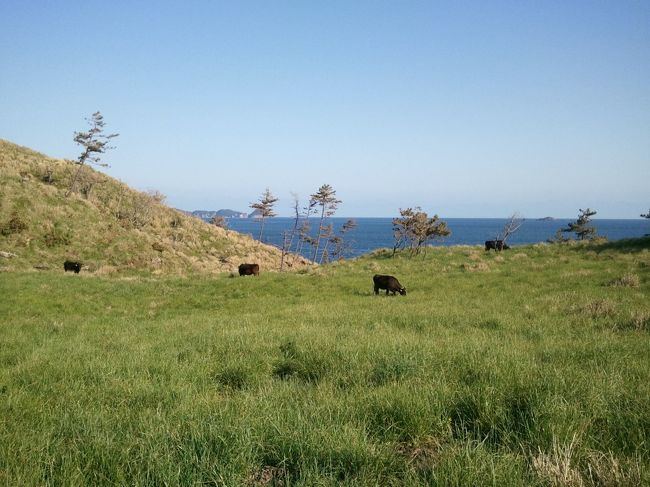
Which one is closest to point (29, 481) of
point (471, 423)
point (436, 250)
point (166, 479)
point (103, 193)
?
point (166, 479)

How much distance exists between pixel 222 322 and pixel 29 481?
10.3 m

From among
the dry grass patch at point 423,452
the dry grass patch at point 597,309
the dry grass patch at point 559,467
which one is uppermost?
the dry grass patch at point 559,467

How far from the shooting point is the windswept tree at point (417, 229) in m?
41.9

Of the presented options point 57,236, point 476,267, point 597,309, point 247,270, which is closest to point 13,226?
point 57,236

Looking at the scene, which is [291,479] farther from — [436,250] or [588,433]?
[436,250]

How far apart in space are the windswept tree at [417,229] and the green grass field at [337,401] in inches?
1137

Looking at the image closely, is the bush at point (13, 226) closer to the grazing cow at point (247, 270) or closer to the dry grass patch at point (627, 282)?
the grazing cow at point (247, 270)

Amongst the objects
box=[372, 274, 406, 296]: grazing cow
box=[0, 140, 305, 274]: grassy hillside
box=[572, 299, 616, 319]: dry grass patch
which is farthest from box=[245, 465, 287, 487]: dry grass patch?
box=[0, 140, 305, 274]: grassy hillside

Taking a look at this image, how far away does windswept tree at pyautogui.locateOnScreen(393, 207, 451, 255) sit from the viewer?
41.9 metres

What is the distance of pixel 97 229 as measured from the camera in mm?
40875

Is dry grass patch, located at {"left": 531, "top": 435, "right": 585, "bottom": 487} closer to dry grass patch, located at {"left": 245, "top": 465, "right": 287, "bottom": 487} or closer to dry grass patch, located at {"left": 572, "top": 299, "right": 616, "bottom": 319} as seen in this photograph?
dry grass patch, located at {"left": 245, "top": 465, "right": 287, "bottom": 487}

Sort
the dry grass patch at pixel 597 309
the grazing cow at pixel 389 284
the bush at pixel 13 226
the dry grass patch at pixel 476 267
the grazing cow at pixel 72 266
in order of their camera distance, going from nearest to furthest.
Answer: the dry grass patch at pixel 597 309
the grazing cow at pixel 389 284
the dry grass patch at pixel 476 267
the grazing cow at pixel 72 266
the bush at pixel 13 226

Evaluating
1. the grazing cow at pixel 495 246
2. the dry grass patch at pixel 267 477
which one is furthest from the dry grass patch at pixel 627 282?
the grazing cow at pixel 495 246

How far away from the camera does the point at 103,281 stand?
25547mm
